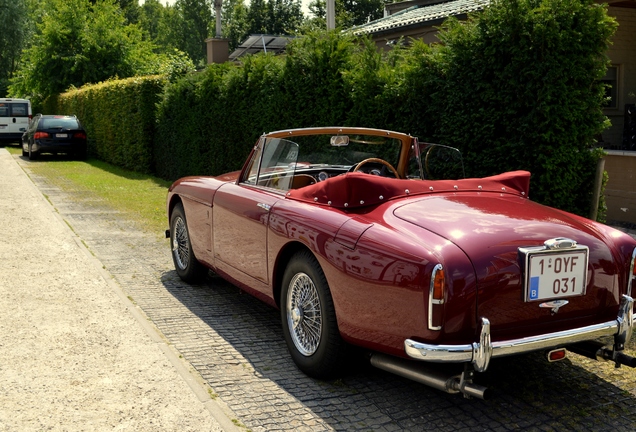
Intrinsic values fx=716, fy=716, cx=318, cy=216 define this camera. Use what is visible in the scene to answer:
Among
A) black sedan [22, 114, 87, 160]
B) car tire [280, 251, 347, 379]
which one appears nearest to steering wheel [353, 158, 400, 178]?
car tire [280, 251, 347, 379]

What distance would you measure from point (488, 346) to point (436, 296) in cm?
34

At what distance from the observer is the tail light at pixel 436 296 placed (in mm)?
3471

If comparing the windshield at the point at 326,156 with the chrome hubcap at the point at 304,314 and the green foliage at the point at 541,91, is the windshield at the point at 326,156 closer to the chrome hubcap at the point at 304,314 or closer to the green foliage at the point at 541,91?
the chrome hubcap at the point at 304,314

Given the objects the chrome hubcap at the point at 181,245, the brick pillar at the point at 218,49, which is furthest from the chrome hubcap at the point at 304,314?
the brick pillar at the point at 218,49

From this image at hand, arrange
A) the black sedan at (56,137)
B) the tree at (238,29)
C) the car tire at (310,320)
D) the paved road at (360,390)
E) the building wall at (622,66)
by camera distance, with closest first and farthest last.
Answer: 1. the paved road at (360,390)
2. the car tire at (310,320)
3. the building wall at (622,66)
4. the black sedan at (56,137)
5. the tree at (238,29)

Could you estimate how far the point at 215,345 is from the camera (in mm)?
5035

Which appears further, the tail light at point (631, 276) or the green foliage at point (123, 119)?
the green foliage at point (123, 119)

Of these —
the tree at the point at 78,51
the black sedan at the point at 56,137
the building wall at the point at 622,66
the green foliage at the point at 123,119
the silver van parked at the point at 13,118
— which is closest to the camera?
the building wall at the point at 622,66

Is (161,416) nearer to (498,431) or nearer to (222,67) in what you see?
(498,431)

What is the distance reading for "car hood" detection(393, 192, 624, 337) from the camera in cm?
359

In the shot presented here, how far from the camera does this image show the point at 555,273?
12.1ft

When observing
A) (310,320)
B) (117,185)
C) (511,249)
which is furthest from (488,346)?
(117,185)

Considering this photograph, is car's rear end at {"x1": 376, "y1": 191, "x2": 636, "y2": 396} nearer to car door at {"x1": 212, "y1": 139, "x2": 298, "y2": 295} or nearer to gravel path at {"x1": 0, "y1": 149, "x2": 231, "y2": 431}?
car door at {"x1": 212, "y1": 139, "x2": 298, "y2": 295}

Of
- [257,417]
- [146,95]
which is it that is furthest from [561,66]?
[146,95]
